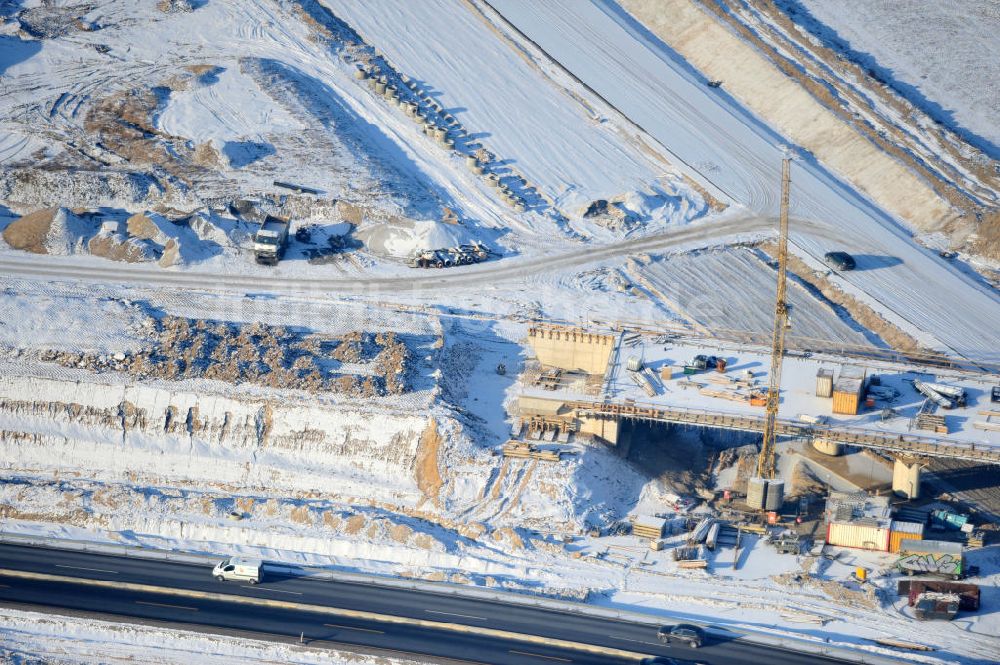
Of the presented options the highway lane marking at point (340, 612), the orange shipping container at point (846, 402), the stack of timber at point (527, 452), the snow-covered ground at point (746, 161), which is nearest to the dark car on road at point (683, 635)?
the highway lane marking at point (340, 612)

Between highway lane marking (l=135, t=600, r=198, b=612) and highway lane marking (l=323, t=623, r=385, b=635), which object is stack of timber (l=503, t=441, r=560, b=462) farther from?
highway lane marking (l=135, t=600, r=198, b=612)

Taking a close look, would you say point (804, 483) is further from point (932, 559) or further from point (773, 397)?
point (932, 559)

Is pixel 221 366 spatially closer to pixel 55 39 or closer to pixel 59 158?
pixel 59 158

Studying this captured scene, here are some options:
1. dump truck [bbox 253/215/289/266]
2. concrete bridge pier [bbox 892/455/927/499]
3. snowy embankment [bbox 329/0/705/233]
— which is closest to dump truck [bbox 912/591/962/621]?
concrete bridge pier [bbox 892/455/927/499]

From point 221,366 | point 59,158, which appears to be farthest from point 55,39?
point 221,366

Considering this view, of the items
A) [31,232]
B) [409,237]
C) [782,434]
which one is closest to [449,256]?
[409,237]

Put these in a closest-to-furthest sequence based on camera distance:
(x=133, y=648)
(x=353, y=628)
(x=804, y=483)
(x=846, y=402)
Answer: (x=133, y=648)
(x=353, y=628)
(x=846, y=402)
(x=804, y=483)

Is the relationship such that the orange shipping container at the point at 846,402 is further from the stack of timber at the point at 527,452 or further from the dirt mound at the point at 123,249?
the dirt mound at the point at 123,249

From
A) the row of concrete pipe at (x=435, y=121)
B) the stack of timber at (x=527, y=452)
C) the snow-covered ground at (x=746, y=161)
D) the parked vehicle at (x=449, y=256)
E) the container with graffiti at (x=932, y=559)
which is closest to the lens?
the container with graffiti at (x=932, y=559)
